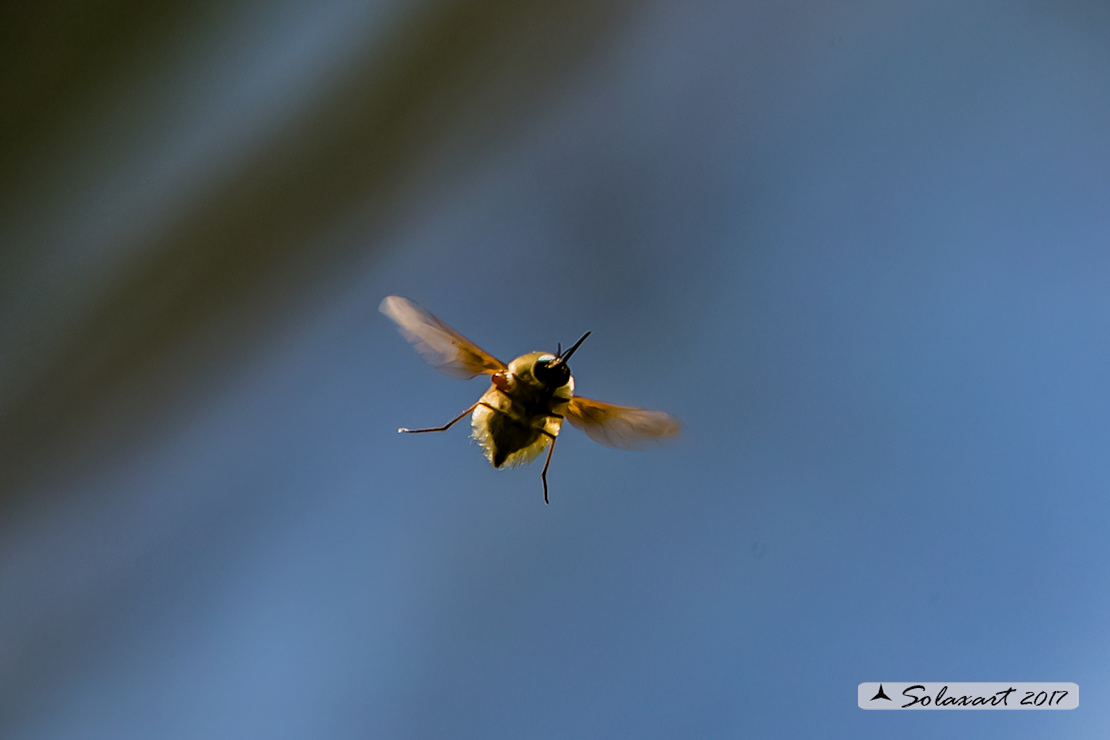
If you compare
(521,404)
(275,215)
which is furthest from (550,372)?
(275,215)

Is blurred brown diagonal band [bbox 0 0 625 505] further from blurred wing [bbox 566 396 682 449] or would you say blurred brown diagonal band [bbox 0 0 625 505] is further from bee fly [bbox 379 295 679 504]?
blurred wing [bbox 566 396 682 449]

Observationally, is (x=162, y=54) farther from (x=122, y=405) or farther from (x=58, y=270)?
(x=122, y=405)

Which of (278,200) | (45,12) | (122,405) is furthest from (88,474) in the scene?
(45,12)

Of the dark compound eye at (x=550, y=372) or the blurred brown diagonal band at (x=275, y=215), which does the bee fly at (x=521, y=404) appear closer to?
the dark compound eye at (x=550, y=372)

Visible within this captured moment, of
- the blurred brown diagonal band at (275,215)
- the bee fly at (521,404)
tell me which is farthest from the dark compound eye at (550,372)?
the blurred brown diagonal band at (275,215)

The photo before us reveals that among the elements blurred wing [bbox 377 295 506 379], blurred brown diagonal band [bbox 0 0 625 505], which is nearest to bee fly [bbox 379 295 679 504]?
blurred wing [bbox 377 295 506 379]

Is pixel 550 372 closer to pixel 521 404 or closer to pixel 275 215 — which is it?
pixel 521 404
